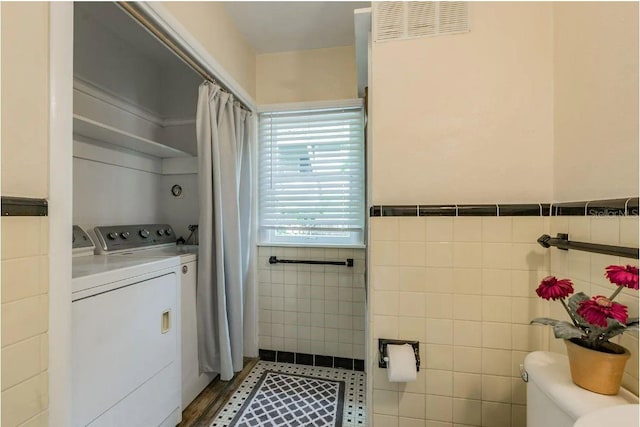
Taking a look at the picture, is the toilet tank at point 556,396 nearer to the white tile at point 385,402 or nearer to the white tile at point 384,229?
the white tile at point 385,402

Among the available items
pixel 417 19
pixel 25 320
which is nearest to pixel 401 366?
pixel 25 320

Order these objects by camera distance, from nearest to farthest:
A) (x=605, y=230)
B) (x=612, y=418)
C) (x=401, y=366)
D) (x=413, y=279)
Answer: (x=612, y=418) < (x=605, y=230) < (x=401, y=366) < (x=413, y=279)

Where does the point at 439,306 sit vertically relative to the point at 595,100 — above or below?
below

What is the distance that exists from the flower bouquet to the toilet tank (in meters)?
0.03

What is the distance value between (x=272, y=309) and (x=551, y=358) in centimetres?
169

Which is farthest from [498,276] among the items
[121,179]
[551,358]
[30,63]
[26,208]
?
[121,179]

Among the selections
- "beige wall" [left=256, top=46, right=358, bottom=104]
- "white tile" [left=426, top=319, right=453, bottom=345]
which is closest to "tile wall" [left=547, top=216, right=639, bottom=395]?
"white tile" [left=426, top=319, right=453, bottom=345]

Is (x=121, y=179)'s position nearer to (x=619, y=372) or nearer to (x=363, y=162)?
(x=363, y=162)

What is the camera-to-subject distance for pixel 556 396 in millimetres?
679

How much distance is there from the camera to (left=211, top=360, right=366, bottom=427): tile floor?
1475mm

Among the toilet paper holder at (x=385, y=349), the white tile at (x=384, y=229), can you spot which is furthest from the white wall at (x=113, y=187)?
the toilet paper holder at (x=385, y=349)

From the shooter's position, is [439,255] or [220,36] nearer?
[439,255]

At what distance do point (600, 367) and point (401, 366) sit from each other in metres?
0.56

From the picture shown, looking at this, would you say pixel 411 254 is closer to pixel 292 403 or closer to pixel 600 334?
pixel 600 334
